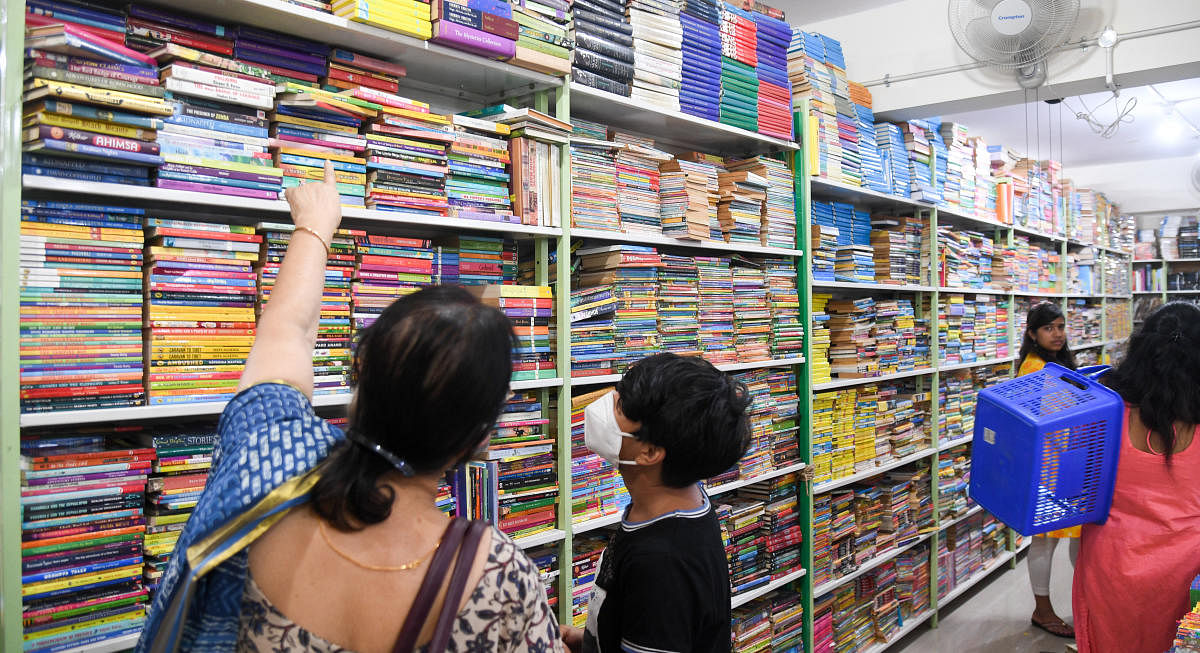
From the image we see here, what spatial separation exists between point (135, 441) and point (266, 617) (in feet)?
3.20

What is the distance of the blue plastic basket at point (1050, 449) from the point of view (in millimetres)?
2311

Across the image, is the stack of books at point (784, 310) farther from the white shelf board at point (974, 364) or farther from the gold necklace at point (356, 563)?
the gold necklace at point (356, 563)

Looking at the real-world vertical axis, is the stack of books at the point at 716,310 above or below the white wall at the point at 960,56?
below

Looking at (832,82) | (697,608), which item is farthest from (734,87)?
(697,608)

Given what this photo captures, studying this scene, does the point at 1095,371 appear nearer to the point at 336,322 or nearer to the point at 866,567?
the point at 866,567

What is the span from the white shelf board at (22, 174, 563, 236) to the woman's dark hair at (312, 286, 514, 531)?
0.90 meters

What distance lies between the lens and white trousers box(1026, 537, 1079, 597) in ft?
14.2

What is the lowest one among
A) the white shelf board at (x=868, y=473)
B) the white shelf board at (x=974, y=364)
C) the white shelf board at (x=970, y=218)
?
the white shelf board at (x=868, y=473)

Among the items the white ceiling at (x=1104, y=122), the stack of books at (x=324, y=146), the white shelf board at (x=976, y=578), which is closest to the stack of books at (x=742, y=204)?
the stack of books at (x=324, y=146)

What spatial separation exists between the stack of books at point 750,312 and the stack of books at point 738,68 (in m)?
0.59

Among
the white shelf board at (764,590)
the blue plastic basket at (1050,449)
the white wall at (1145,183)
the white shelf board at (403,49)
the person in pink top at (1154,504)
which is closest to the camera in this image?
the white shelf board at (403,49)

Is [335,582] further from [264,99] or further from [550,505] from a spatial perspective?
[550,505]

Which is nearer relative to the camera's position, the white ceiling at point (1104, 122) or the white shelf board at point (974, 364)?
the white shelf board at point (974, 364)

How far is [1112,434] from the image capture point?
2400mm
